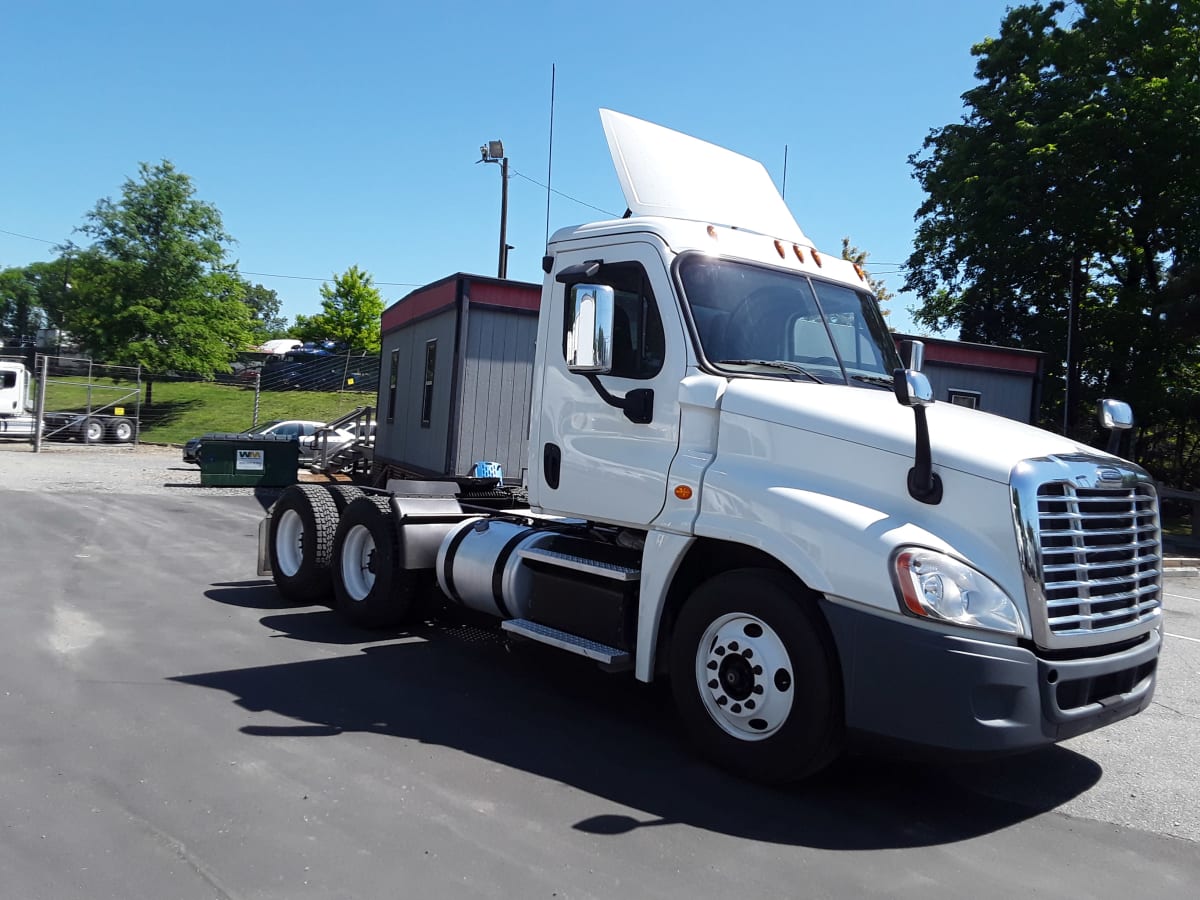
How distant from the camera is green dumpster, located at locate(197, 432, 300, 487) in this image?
19875 mm

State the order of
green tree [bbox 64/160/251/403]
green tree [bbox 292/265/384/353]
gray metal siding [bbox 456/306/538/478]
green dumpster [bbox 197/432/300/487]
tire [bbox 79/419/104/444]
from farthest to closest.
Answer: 1. green tree [bbox 292/265/384/353]
2. green tree [bbox 64/160/251/403]
3. tire [bbox 79/419/104/444]
4. green dumpster [bbox 197/432/300/487]
5. gray metal siding [bbox 456/306/538/478]

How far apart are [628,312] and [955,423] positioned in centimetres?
184

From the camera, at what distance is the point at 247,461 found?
2023 cm

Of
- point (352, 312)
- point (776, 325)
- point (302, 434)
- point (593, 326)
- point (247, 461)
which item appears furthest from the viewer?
point (352, 312)

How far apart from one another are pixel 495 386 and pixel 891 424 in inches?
417

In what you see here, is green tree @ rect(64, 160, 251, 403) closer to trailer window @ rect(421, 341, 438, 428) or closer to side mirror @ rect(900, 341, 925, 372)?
trailer window @ rect(421, 341, 438, 428)

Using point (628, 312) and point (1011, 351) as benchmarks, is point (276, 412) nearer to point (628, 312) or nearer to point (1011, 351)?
point (1011, 351)

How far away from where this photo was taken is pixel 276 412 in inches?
1517

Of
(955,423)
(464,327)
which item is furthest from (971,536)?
(464,327)

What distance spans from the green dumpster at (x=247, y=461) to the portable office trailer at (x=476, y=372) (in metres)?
5.79

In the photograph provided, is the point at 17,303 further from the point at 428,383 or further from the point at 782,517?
the point at 782,517

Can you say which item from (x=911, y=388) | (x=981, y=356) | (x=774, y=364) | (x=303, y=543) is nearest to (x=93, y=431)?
(x=303, y=543)

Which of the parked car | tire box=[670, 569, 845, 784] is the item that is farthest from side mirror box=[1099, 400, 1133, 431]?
the parked car

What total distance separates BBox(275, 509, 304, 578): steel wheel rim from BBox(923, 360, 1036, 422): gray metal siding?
543 inches
